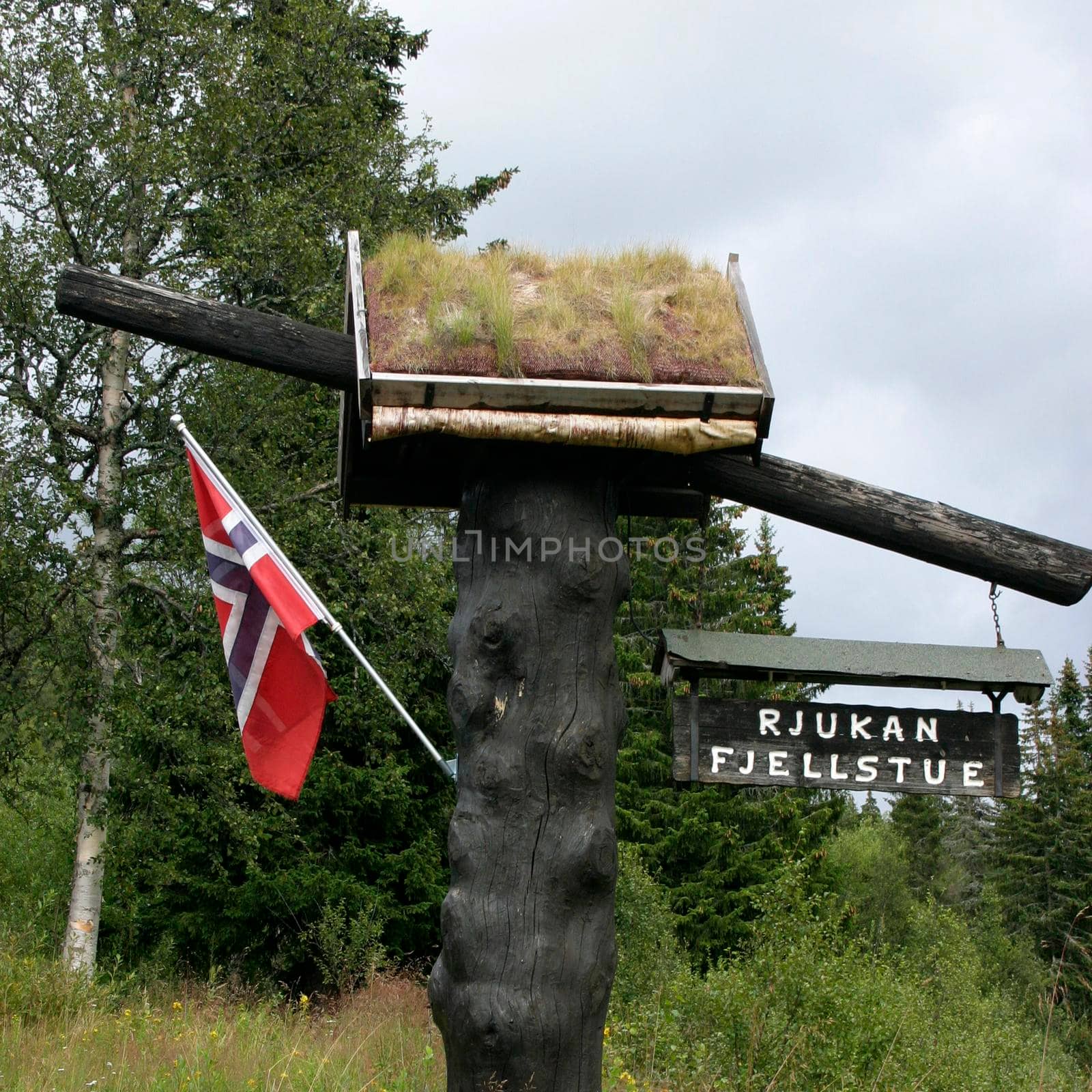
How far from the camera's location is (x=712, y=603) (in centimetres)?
2247

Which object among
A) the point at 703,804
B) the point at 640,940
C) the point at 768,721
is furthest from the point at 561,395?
the point at 703,804

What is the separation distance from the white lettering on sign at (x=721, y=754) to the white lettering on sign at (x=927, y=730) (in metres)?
0.69

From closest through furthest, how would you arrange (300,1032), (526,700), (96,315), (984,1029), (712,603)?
(526,700)
(96,315)
(300,1032)
(984,1029)
(712,603)

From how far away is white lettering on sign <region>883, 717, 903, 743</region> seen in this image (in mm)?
4355

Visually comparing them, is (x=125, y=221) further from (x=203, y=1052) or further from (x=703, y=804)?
(x=703, y=804)

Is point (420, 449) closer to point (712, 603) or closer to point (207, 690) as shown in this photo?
point (207, 690)

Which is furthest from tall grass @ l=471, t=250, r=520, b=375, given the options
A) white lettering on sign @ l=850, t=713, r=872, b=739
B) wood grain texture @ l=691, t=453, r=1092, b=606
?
white lettering on sign @ l=850, t=713, r=872, b=739

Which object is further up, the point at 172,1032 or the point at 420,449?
the point at 420,449

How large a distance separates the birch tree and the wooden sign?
881 cm

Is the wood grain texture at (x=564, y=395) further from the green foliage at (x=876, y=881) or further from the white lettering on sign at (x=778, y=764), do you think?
the green foliage at (x=876, y=881)

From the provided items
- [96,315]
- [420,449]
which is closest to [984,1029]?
[420,449]

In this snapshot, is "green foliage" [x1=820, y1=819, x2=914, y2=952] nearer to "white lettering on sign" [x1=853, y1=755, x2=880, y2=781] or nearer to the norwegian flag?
"white lettering on sign" [x1=853, y1=755, x2=880, y2=781]

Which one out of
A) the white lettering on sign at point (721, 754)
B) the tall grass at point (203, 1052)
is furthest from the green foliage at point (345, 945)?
the white lettering on sign at point (721, 754)

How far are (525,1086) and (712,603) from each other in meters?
19.4
